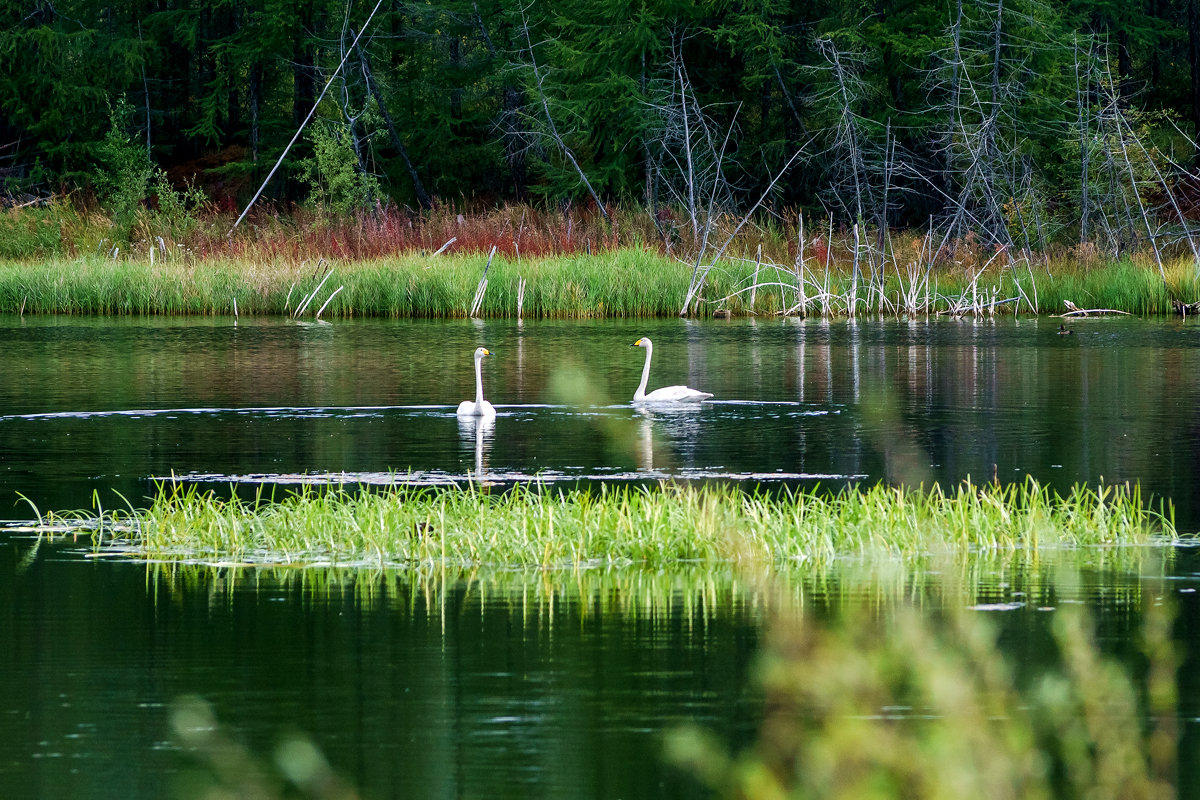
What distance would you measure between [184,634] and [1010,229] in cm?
3111

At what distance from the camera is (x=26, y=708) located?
616 cm

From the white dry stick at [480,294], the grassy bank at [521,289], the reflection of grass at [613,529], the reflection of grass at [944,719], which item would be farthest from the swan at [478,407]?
the grassy bank at [521,289]

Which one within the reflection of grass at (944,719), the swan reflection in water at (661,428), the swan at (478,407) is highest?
the swan at (478,407)

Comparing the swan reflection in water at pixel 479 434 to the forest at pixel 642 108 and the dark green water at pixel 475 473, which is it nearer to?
the dark green water at pixel 475 473

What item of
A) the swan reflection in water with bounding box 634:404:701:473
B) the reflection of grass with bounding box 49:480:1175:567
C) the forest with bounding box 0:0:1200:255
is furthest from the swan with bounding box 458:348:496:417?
the forest with bounding box 0:0:1200:255

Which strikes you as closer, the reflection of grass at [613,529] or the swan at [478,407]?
the reflection of grass at [613,529]

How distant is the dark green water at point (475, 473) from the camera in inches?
229

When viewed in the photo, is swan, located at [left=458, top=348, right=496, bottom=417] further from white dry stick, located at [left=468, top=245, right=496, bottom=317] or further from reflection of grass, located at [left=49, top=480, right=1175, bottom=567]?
white dry stick, located at [left=468, top=245, right=496, bottom=317]

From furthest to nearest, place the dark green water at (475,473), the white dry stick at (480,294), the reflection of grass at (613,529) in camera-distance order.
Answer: the white dry stick at (480,294) < the reflection of grass at (613,529) < the dark green water at (475,473)

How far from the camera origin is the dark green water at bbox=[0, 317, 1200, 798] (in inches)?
229

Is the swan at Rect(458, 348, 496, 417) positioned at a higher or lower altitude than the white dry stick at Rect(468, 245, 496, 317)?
lower

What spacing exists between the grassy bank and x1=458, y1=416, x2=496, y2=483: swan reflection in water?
14.1 meters

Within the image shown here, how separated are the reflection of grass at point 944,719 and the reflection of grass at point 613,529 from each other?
1.50m

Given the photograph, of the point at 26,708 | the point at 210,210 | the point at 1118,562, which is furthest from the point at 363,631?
the point at 210,210
